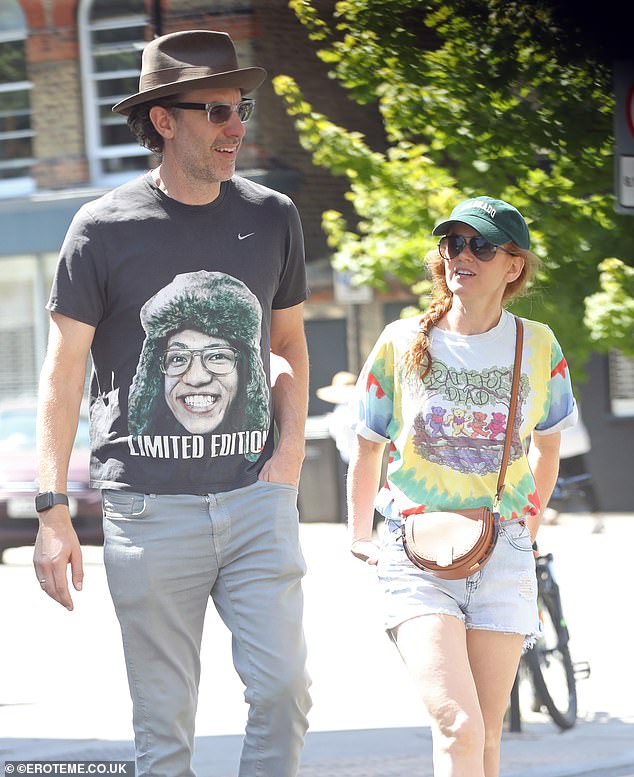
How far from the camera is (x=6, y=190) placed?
1947 cm

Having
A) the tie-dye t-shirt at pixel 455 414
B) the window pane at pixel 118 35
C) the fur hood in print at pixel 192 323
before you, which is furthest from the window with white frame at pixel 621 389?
the fur hood in print at pixel 192 323

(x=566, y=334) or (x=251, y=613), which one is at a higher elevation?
(x=251, y=613)

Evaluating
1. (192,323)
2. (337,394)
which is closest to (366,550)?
(192,323)

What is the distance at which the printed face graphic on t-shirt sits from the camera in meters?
3.38

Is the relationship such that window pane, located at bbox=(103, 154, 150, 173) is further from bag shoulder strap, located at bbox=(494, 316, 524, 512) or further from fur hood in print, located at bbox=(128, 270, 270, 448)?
fur hood in print, located at bbox=(128, 270, 270, 448)

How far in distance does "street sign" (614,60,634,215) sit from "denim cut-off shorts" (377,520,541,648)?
110 inches

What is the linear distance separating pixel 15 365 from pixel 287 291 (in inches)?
645

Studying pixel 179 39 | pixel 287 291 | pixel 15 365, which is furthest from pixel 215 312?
pixel 15 365

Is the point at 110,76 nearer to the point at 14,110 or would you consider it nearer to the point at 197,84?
the point at 14,110

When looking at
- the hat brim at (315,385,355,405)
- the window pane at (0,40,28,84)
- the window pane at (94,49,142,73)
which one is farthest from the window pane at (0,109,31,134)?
the hat brim at (315,385,355,405)

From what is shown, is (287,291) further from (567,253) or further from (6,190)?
(6,190)

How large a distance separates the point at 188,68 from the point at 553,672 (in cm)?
389

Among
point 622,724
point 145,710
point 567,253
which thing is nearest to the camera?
point 145,710

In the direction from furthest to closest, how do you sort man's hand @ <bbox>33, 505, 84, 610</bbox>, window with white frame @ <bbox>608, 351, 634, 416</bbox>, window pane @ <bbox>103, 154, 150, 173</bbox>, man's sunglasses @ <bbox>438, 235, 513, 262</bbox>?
window pane @ <bbox>103, 154, 150, 173</bbox>, window with white frame @ <bbox>608, 351, 634, 416</bbox>, man's sunglasses @ <bbox>438, 235, 513, 262</bbox>, man's hand @ <bbox>33, 505, 84, 610</bbox>
